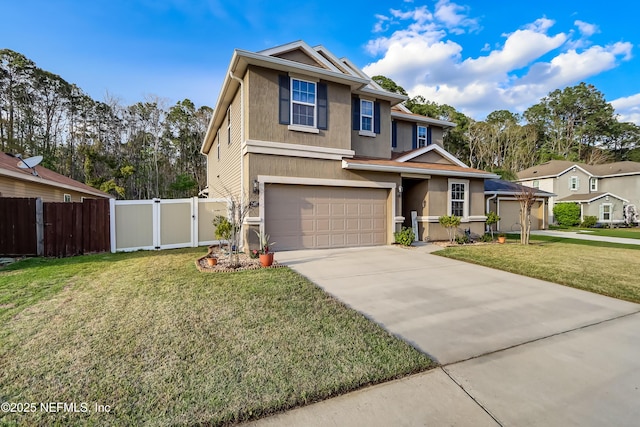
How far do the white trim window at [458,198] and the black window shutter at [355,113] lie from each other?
475 centimetres

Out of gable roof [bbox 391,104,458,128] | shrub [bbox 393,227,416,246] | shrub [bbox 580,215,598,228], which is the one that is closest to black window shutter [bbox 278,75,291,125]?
shrub [bbox 393,227,416,246]

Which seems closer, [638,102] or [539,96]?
[638,102]

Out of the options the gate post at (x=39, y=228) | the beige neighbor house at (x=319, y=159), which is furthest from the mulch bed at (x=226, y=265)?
the gate post at (x=39, y=228)

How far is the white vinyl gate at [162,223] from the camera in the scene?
8984mm

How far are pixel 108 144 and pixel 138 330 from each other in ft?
96.0

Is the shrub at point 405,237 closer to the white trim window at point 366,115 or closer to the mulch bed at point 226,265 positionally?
the white trim window at point 366,115

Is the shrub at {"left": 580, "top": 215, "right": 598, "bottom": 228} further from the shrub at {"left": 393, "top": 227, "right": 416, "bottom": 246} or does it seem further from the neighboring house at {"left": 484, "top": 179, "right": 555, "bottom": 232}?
the shrub at {"left": 393, "top": 227, "right": 416, "bottom": 246}

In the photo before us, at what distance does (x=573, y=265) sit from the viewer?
7.19m

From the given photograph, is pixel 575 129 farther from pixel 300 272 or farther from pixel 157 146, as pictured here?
pixel 157 146

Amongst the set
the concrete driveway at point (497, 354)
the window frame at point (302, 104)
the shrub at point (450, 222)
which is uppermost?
the window frame at point (302, 104)

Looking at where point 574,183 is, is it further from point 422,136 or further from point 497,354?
point 497,354

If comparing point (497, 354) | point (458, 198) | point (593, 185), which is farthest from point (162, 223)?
point (593, 185)

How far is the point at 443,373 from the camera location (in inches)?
102

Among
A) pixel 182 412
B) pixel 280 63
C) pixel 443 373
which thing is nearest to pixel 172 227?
pixel 280 63
